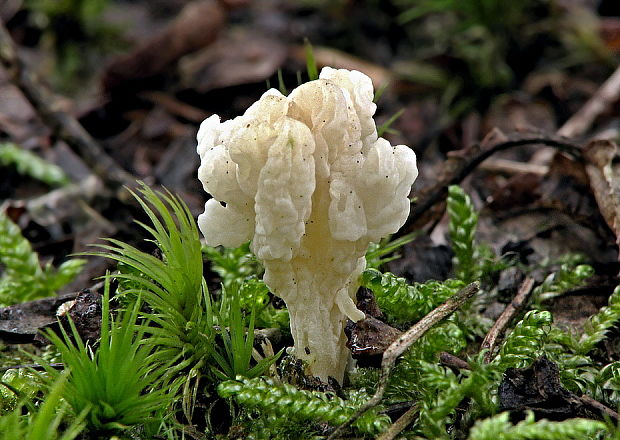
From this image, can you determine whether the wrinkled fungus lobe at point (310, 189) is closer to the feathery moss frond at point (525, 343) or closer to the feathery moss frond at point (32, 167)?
the feathery moss frond at point (525, 343)

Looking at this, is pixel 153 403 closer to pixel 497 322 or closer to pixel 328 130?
pixel 328 130

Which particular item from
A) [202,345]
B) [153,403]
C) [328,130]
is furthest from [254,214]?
[153,403]

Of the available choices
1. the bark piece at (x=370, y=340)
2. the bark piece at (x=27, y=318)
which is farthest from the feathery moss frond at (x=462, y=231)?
the bark piece at (x=27, y=318)

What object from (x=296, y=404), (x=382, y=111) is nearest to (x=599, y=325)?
(x=296, y=404)

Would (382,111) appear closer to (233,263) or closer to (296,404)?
(233,263)

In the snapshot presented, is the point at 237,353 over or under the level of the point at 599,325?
over

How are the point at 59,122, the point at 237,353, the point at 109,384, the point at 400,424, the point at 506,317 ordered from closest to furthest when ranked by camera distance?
1. the point at 109,384
2. the point at 400,424
3. the point at 237,353
4. the point at 506,317
5. the point at 59,122
